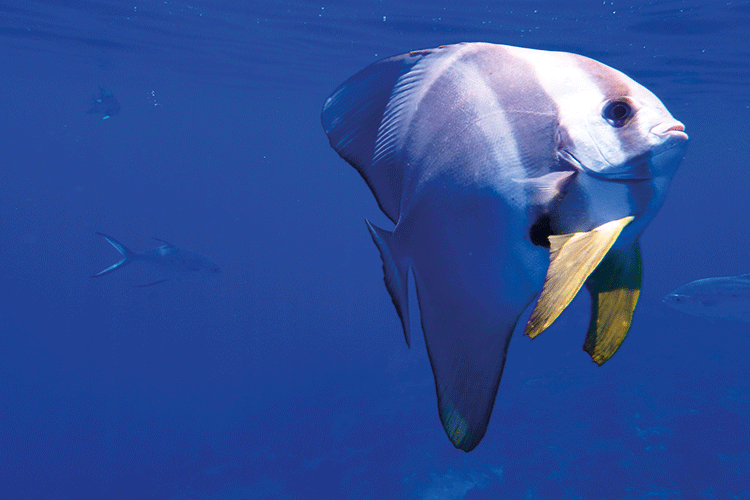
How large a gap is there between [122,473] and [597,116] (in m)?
19.3

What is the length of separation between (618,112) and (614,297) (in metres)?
0.32

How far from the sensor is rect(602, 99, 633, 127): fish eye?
687 millimetres

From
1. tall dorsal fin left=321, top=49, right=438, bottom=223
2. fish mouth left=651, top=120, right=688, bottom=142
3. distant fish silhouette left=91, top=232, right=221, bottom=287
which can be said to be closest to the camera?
fish mouth left=651, top=120, right=688, bottom=142

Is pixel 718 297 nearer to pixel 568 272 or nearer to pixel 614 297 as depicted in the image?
pixel 614 297

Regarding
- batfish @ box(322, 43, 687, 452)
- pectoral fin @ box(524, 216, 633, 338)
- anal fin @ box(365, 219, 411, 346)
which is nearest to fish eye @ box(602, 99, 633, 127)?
batfish @ box(322, 43, 687, 452)

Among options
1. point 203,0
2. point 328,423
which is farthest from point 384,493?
point 203,0

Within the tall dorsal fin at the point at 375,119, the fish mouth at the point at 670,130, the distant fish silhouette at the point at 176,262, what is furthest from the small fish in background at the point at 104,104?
the fish mouth at the point at 670,130

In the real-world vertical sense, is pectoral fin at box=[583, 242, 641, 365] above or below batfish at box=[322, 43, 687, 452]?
below

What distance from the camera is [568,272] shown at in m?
0.55

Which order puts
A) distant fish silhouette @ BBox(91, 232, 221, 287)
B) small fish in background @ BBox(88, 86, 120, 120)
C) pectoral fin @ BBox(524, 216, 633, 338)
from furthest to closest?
small fish in background @ BBox(88, 86, 120, 120) < distant fish silhouette @ BBox(91, 232, 221, 287) < pectoral fin @ BBox(524, 216, 633, 338)

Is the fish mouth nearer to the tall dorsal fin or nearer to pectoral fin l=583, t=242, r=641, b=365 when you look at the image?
pectoral fin l=583, t=242, r=641, b=365

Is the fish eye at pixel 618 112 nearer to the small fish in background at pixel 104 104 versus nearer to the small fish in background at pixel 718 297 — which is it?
the small fish in background at pixel 718 297

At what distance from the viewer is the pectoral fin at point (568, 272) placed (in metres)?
0.54

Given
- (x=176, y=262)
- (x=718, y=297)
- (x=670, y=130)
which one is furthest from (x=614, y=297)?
(x=176, y=262)
